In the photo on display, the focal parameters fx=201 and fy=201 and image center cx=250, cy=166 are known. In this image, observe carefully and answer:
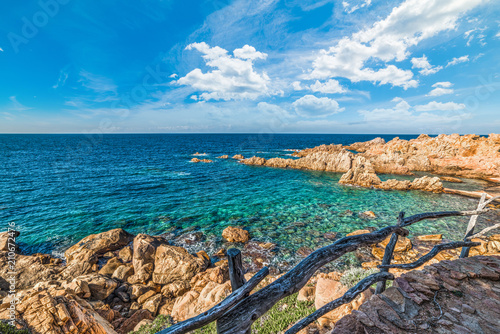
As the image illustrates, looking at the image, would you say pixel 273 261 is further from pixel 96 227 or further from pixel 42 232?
pixel 42 232

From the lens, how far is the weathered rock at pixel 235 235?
16312 mm

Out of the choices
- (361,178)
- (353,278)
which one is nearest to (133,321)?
(353,278)

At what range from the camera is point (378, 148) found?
67125 millimetres

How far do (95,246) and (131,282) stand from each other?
4981 millimetres

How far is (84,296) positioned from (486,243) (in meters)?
23.2

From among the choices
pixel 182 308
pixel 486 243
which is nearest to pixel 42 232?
pixel 182 308

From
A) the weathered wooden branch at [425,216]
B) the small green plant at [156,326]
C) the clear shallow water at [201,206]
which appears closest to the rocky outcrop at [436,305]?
the weathered wooden branch at [425,216]

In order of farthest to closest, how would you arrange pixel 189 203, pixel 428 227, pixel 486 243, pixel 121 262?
pixel 189 203 → pixel 428 227 → pixel 121 262 → pixel 486 243

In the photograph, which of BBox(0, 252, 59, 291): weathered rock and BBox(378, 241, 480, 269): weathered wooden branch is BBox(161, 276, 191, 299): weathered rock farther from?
BBox(378, 241, 480, 269): weathered wooden branch

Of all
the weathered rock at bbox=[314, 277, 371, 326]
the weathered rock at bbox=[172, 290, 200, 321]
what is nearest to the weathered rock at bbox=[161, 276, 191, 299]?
the weathered rock at bbox=[172, 290, 200, 321]

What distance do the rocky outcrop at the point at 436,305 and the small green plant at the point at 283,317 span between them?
3378mm

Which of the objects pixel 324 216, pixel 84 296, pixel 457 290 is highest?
pixel 457 290

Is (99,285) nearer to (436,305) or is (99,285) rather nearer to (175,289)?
(175,289)

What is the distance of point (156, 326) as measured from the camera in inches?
327
